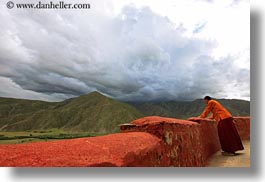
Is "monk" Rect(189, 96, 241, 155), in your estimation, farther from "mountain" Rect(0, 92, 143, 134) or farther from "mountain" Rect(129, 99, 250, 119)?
"mountain" Rect(0, 92, 143, 134)

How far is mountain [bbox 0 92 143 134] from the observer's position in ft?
12.6

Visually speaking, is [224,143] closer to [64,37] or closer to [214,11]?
[214,11]

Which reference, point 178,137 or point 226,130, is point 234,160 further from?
point 178,137

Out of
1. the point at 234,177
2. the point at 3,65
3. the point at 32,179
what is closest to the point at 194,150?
the point at 234,177

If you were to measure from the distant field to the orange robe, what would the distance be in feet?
5.93

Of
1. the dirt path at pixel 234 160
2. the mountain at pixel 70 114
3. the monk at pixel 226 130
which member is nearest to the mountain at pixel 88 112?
the mountain at pixel 70 114

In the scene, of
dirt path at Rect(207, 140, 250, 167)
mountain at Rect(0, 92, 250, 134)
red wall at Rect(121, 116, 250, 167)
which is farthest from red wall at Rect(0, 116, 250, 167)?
mountain at Rect(0, 92, 250, 134)

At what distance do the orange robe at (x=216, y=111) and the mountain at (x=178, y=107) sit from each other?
0.28 ft

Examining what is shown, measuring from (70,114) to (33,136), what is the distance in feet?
1.94

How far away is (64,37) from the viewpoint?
392cm

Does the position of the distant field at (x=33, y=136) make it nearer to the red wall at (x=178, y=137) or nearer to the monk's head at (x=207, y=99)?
the red wall at (x=178, y=137)

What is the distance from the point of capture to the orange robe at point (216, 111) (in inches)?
175

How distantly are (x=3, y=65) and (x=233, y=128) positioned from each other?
3.46 meters

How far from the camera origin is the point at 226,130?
476 centimetres
